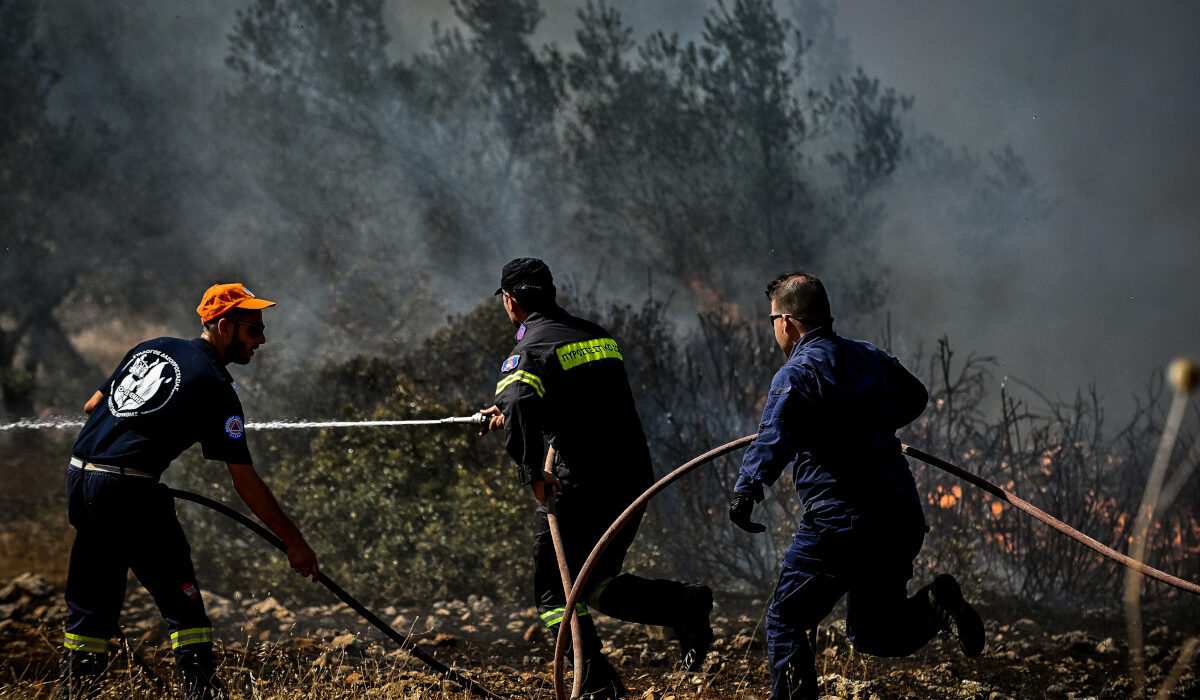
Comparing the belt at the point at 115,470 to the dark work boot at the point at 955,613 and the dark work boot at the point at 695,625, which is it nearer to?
the dark work boot at the point at 695,625

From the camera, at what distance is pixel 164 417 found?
12.8 feet

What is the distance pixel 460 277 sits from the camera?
11.9 metres

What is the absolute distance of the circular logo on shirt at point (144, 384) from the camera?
153 inches

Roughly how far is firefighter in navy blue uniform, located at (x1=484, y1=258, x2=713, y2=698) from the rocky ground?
49cm

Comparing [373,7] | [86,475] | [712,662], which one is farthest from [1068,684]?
[373,7]

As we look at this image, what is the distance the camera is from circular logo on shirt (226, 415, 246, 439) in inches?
154

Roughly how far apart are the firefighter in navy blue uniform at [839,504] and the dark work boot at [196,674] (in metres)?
2.13

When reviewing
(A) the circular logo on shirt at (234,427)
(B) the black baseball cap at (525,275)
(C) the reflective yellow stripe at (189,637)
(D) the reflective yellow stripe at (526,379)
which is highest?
(B) the black baseball cap at (525,275)

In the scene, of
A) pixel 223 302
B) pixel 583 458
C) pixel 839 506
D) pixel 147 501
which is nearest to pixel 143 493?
pixel 147 501

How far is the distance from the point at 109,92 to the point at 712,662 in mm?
10437

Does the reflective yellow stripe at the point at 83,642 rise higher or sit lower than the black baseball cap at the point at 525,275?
lower

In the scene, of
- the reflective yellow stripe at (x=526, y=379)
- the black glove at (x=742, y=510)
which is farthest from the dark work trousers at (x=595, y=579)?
the black glove at (x=742, y=510)

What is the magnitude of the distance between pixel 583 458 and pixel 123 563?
196cm

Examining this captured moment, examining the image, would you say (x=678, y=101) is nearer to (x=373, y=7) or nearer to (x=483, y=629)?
(x=373, y=7)
